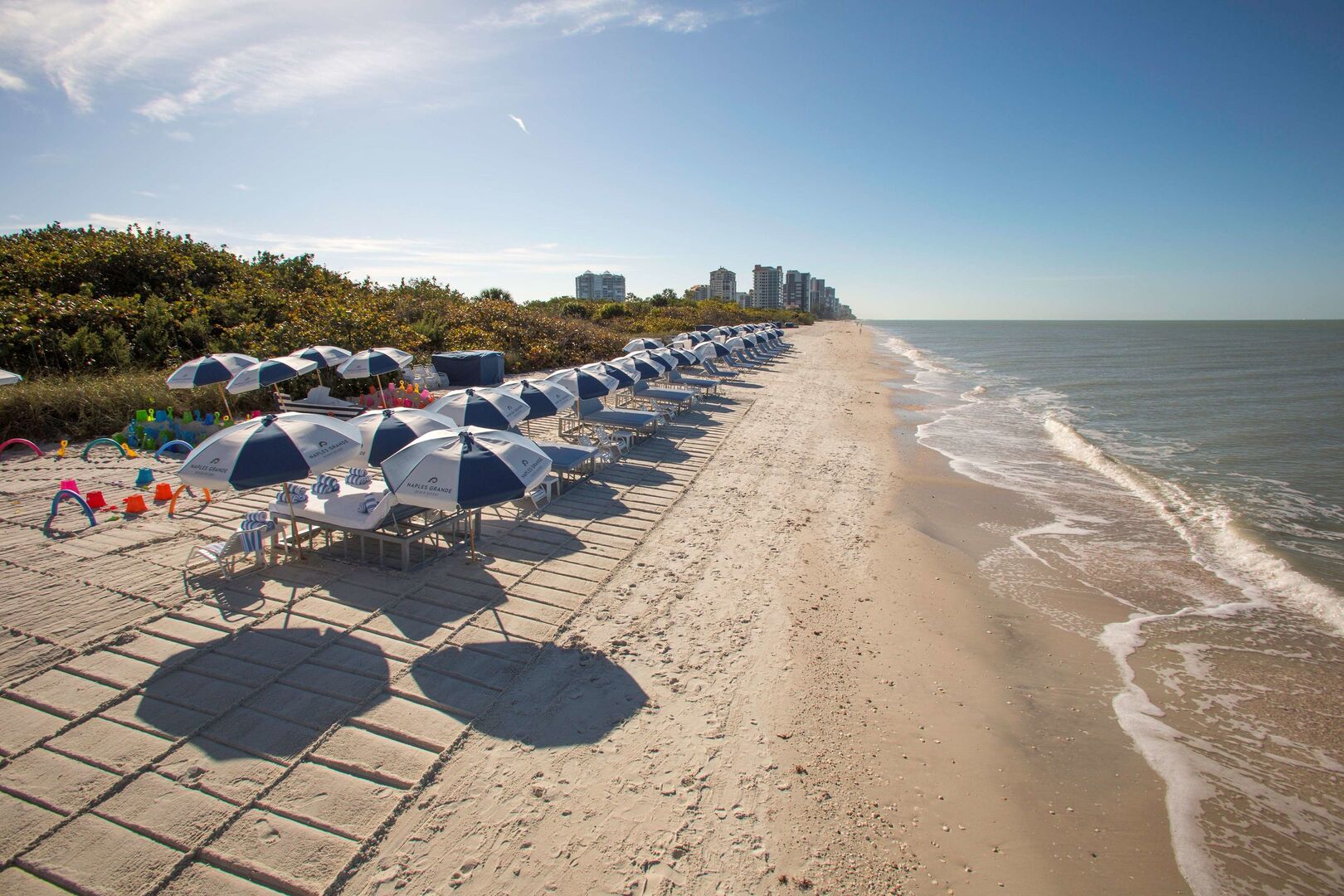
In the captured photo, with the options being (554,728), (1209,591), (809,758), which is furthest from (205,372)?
(1209,591)

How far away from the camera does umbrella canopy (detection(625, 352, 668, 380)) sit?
17047 millimetres

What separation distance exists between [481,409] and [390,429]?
80.4 inches

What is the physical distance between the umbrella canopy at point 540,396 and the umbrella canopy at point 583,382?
3.97 ft

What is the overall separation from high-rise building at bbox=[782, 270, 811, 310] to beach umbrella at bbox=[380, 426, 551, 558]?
174 metres

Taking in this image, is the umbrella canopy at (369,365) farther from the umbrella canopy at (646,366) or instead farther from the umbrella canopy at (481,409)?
the umbrella canopy at (646,366)

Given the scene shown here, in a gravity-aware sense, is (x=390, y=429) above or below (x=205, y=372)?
below

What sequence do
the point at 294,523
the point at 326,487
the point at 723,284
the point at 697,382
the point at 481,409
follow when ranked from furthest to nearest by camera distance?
the point at 723,284 → the point at 697,382 → the point at 481,409 → the point at 326,487 → the point at 294,523

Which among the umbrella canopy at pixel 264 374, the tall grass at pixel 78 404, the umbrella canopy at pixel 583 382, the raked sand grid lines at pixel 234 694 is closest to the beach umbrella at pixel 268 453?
the raked sand grid lines at pixel 234 694

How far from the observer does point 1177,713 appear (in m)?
6.03

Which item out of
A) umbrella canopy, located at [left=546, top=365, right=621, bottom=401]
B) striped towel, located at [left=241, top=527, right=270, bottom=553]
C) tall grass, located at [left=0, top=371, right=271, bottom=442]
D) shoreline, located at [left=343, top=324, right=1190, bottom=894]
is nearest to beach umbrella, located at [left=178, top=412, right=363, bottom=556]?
striped towel, located at [left=241, top=527, right=270, bottom=553]

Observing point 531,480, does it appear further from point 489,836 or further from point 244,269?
point 244,269

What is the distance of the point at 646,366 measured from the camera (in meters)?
17.3

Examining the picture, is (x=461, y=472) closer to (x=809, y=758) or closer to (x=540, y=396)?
(x=809, y=758)

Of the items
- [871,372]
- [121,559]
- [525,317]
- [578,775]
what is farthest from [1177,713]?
[871,372]
